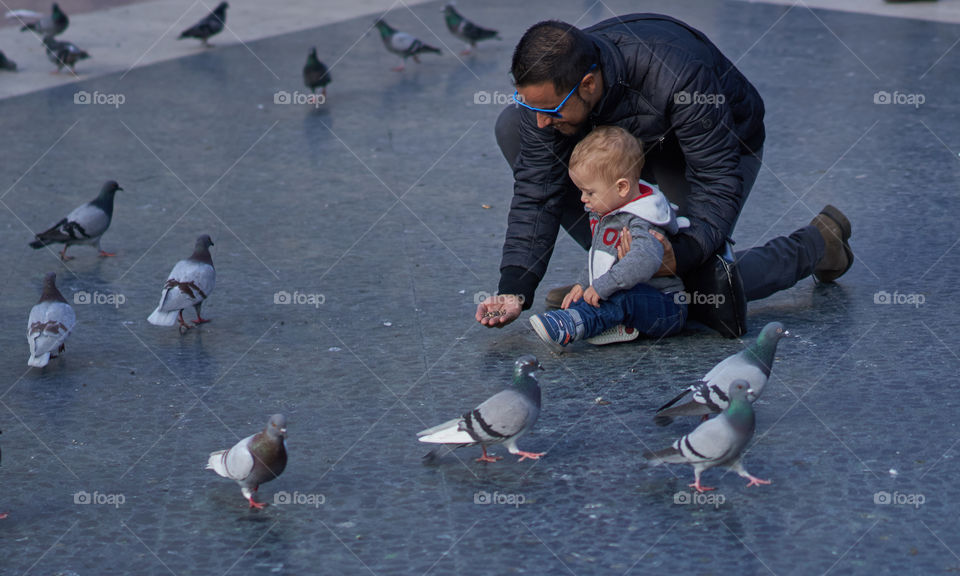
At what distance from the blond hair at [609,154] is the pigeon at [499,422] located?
895mm

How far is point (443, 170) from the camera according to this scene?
6605 millimetres

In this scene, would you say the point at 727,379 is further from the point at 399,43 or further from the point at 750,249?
the point at 399,43

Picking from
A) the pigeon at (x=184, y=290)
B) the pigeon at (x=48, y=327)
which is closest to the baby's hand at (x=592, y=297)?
the pigeon at (x=184, y=290)

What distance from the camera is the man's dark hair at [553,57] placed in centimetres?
381

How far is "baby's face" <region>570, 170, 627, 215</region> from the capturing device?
13.2 ft

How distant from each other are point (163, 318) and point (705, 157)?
221 cm

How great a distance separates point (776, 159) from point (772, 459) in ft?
11.3

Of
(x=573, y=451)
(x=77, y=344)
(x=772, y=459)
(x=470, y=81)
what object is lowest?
(x=772, y=459)

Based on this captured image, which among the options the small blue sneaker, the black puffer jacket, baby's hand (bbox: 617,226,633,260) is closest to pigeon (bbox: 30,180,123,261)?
the black puffer jacket

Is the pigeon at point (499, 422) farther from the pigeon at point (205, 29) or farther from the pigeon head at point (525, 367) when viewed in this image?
the pigeon at point (205, 29)

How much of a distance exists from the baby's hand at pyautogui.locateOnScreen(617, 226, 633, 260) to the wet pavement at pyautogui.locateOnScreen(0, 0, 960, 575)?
38 cm

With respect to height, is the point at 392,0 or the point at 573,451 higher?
the point at 392,0

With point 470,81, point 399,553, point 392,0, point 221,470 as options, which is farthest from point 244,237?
point 392,0

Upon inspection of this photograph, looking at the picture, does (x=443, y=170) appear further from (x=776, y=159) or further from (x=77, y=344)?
(x=77, y=344)
